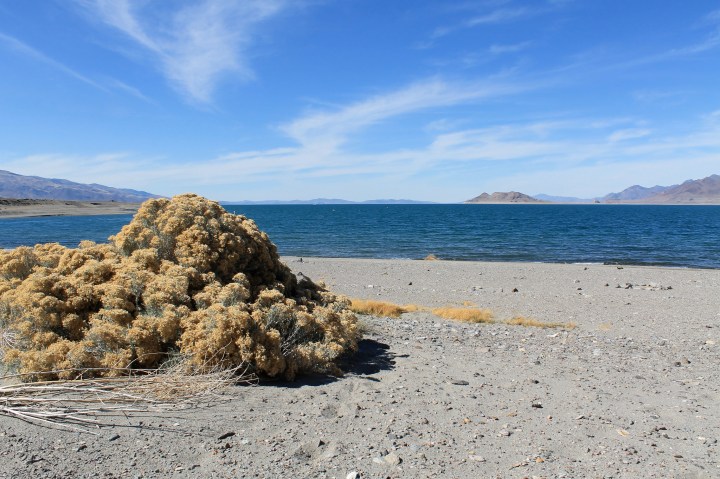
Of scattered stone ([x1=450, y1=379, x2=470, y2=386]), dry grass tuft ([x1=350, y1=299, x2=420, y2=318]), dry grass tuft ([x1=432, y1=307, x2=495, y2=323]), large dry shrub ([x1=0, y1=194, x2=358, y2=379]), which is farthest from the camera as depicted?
dry grass tuft ([x1=350, y1=299, x2=420, y2=318])

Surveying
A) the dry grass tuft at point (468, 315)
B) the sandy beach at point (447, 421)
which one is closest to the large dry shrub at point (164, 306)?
the sandy beach at point (447, 421)

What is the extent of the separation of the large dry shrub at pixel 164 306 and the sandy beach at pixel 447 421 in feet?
1.81

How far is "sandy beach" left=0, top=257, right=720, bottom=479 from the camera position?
14.0ft

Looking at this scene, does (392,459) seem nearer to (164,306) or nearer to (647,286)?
(164,306)

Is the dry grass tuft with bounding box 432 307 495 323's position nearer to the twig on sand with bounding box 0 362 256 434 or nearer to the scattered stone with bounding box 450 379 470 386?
the scattered stone with bounding box 450 379 470 386

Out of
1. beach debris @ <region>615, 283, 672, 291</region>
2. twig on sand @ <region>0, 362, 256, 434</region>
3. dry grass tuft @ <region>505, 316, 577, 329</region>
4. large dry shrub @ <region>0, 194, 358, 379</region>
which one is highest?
large dry shrub @ <region>0, 194, 358, 379</region>

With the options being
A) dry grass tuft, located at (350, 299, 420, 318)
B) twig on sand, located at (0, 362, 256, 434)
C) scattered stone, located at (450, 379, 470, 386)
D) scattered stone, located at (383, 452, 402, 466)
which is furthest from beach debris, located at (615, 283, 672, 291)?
twig on sand, located at (0, 362, 256, 434)

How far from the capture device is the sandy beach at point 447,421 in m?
4.25

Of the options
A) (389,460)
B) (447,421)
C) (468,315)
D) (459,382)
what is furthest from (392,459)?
(468,315)

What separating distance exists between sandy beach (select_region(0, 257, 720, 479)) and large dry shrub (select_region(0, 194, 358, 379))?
55 cm

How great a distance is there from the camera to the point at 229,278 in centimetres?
761

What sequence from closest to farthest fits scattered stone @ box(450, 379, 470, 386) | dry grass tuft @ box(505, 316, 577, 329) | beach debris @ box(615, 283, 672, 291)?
scattered stone @ box(450, 379, 470, 386) → dry grass tuft @ box(505, 316, 577, 329) → beach debris @ box(615, 283, 672, 291)

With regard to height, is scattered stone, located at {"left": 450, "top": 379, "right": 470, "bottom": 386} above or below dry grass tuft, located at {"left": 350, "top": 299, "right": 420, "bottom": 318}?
above

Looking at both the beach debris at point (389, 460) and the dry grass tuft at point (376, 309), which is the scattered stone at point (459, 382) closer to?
the beach debris at point (389, 460)
